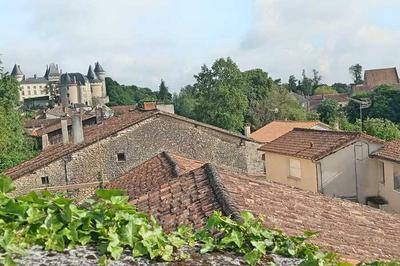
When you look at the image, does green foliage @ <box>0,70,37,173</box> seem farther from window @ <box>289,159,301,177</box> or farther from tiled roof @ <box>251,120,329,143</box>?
tiled roof @ <box>251,120,329,143</box>

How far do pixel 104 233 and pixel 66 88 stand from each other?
482ft

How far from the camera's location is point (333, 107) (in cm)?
7906

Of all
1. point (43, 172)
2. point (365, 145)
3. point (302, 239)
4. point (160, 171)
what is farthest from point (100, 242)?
point (365, 145)

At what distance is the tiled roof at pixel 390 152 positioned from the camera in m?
21.7

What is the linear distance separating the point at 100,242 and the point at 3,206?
0.69 metres

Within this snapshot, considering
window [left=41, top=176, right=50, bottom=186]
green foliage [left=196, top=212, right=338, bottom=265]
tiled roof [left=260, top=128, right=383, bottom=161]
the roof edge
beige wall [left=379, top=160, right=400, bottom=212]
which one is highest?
green foliage [left=196, top=212, right=338, bottom=265]

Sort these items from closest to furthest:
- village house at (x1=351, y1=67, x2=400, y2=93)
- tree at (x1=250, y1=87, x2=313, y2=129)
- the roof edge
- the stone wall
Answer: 1. the roof edge
2. the stone wall
3. tree at (x1=250, y1=87, x2=313, y2=129)
4. village house at (x1=351, y1=67, x2=400, y2=93)

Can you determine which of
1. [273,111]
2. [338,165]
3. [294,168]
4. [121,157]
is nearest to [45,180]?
[121,157]

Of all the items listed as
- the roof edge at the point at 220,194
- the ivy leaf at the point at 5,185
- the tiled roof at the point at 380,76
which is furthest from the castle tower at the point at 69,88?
the ivy leaf at the point at 5,185

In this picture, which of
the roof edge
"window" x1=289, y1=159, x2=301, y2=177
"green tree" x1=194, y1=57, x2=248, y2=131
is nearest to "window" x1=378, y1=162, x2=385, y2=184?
"window" x1=289, y1=159, x2=301, y2=177

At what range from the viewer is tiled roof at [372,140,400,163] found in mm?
21672

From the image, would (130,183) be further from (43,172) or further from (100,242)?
(100,242)

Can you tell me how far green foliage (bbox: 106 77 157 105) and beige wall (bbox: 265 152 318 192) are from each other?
12285 cm

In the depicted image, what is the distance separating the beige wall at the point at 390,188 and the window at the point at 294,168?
351 cm
